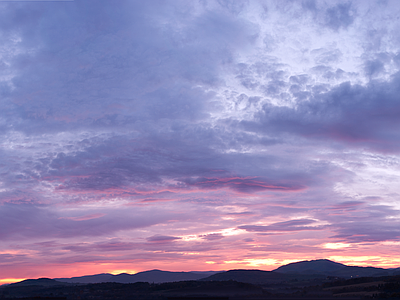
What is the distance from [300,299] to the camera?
49.5 m

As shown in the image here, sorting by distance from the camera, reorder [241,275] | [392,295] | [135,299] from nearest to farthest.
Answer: [392,295]
[135,299]
[241,275]

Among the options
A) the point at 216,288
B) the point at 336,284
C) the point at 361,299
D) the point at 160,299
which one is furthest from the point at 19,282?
the point at 361,299

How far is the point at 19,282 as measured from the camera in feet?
432

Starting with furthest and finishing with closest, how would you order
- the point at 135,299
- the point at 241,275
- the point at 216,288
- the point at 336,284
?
the point at 241,275 < the point at 336,284 < the point at 216,288 < the point at 135,299

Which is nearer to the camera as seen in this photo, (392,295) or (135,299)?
(392,295)

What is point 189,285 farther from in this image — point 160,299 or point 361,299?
point 361,299

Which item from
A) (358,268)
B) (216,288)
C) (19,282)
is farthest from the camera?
(358,268)

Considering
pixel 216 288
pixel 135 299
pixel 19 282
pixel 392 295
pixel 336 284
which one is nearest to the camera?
pixel 392 295

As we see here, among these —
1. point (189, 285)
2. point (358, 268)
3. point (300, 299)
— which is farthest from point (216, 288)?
point (358, 268)

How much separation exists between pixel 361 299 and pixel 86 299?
4007 centimetres

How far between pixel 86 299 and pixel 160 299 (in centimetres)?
1120

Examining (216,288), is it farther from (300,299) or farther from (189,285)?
(300,299)

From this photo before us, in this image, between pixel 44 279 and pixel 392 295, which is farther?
pixel 44 279

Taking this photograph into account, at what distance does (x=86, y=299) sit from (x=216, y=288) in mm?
29042
